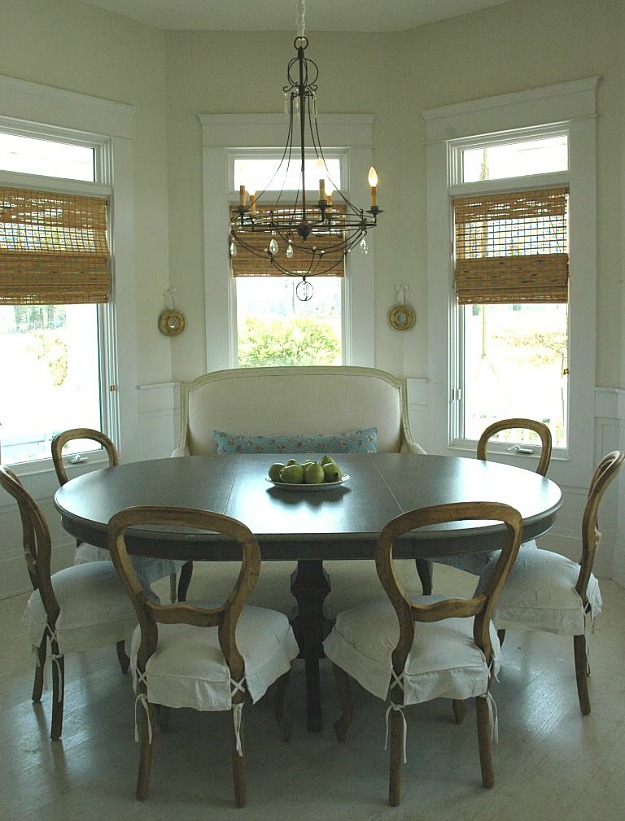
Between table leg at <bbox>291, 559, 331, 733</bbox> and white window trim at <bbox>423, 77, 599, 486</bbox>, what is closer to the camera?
table leg at <bbox>291, 559, 331, 733</bbox>

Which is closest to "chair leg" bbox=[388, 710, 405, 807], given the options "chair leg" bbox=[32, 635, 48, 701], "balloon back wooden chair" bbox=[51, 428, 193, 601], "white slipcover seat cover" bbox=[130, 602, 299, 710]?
"white slipcover seat cover" bbox=[130, 602, 299, 710]

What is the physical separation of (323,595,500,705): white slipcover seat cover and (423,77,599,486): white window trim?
223 cm

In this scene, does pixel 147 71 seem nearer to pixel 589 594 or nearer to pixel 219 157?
pixel 219 157

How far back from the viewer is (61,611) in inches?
109

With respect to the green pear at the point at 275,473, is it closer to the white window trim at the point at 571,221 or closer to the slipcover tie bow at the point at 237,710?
the slipcover tie bow at the point at 237,710

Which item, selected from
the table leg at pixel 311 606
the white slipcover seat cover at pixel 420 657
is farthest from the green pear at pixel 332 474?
the white slipcover seat cover at pixel 420 657

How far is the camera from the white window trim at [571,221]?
4.39 m

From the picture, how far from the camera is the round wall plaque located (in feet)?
16.5

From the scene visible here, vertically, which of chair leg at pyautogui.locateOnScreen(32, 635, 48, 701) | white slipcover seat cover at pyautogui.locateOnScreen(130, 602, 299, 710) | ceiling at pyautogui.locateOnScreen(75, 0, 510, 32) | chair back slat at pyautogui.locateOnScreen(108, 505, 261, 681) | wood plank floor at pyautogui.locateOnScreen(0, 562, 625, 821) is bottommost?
wood plank floor at pyautogui.locateOnScreen(0, 562, 625, 821)

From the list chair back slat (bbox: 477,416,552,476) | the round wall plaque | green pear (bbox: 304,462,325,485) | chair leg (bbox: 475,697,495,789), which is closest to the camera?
chair leg (bbox: 475,697,495,789)

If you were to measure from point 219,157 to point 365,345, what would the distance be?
140 centimetres

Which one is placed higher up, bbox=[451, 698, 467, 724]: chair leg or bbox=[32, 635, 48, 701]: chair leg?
bbox=[32, 635, 48, 701]: chair leg

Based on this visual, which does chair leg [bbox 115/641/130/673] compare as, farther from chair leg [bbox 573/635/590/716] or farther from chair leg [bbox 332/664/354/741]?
chair leg [bbox 573/635/590/716]

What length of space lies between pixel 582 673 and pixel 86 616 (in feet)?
5.57
